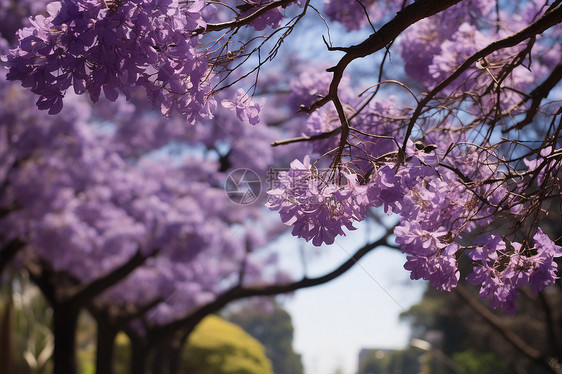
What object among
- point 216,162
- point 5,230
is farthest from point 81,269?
point 216,162

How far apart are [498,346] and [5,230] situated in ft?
51.6

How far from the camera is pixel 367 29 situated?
13.9ft

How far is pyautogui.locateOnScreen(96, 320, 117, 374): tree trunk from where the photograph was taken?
12.0m

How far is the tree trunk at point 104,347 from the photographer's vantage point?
11992 millimetres

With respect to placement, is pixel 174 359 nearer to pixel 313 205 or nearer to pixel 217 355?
pixel 217 355

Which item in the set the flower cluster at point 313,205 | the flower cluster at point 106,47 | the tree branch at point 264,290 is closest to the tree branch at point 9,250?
the tree branch at point 264,290

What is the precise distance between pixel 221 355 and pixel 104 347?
764 centimetres

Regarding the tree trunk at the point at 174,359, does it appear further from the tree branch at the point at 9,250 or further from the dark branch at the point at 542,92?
the dark branch at the point at 542,92

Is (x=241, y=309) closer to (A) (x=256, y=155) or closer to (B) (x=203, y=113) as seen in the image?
(A) (x=256, y=155)

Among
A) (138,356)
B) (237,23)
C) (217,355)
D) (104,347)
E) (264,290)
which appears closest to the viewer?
(237,23)

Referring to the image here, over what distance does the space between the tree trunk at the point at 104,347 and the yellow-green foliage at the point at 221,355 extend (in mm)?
7245

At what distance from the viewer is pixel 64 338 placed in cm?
1007

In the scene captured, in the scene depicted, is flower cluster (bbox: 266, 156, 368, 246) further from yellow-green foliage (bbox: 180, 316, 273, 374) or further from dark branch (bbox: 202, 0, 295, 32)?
yellow-green foliage (bbox: 180, 316, 273, 374)

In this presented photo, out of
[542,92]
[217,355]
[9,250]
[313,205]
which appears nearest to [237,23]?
[313,205]
